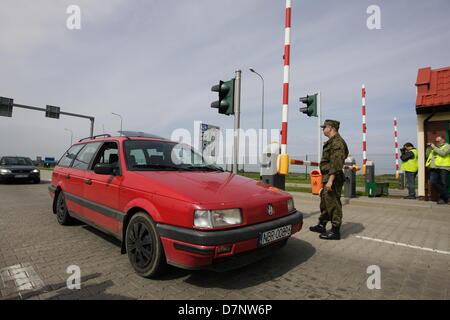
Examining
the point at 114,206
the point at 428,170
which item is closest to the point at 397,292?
the point at 114,206

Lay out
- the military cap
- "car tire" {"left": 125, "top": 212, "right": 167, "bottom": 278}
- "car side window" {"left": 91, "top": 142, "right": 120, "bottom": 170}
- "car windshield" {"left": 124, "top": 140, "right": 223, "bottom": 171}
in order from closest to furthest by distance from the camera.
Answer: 1. "car tire" {"left": 125, "top": 212, "right": 167, "bottom": 278}
2. "car windshield" {"left": 124, "top": 140, "right": 223, "bottom": 171}
3. "car side window" {"left": 91, "top": 142, "right": 120, "bottom": 170}
4. the military cap

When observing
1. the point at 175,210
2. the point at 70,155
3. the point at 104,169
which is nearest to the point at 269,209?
the point at 175,210

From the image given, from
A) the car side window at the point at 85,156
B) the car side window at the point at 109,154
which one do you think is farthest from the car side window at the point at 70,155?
the car side window at the point at 109,154

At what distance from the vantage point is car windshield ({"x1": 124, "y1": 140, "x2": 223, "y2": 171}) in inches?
122

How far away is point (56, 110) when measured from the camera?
22109 millimetres

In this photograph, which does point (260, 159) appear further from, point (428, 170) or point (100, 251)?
point (428, 170)

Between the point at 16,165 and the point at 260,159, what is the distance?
14025mm

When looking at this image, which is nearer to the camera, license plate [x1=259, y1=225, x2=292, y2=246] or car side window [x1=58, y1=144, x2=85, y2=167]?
license plate [x1=259, y1=225, x2=292, y2=246]

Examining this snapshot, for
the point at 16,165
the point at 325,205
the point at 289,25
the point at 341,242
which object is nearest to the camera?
the point at 341,242

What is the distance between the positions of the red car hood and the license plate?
32cm

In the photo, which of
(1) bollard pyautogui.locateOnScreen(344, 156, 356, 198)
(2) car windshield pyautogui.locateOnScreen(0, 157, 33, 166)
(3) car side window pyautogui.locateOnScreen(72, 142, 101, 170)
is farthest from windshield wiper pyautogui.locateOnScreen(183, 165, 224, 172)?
(2) car windshield pyautogui.locateOnScreen(0, 157, 33, 166)

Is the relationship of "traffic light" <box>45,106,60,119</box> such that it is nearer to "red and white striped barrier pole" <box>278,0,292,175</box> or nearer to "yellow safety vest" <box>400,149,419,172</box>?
"red and white striped barrier pole" <box>278,0,292,175</box>

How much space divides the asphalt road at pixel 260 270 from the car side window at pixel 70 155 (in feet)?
3.90
